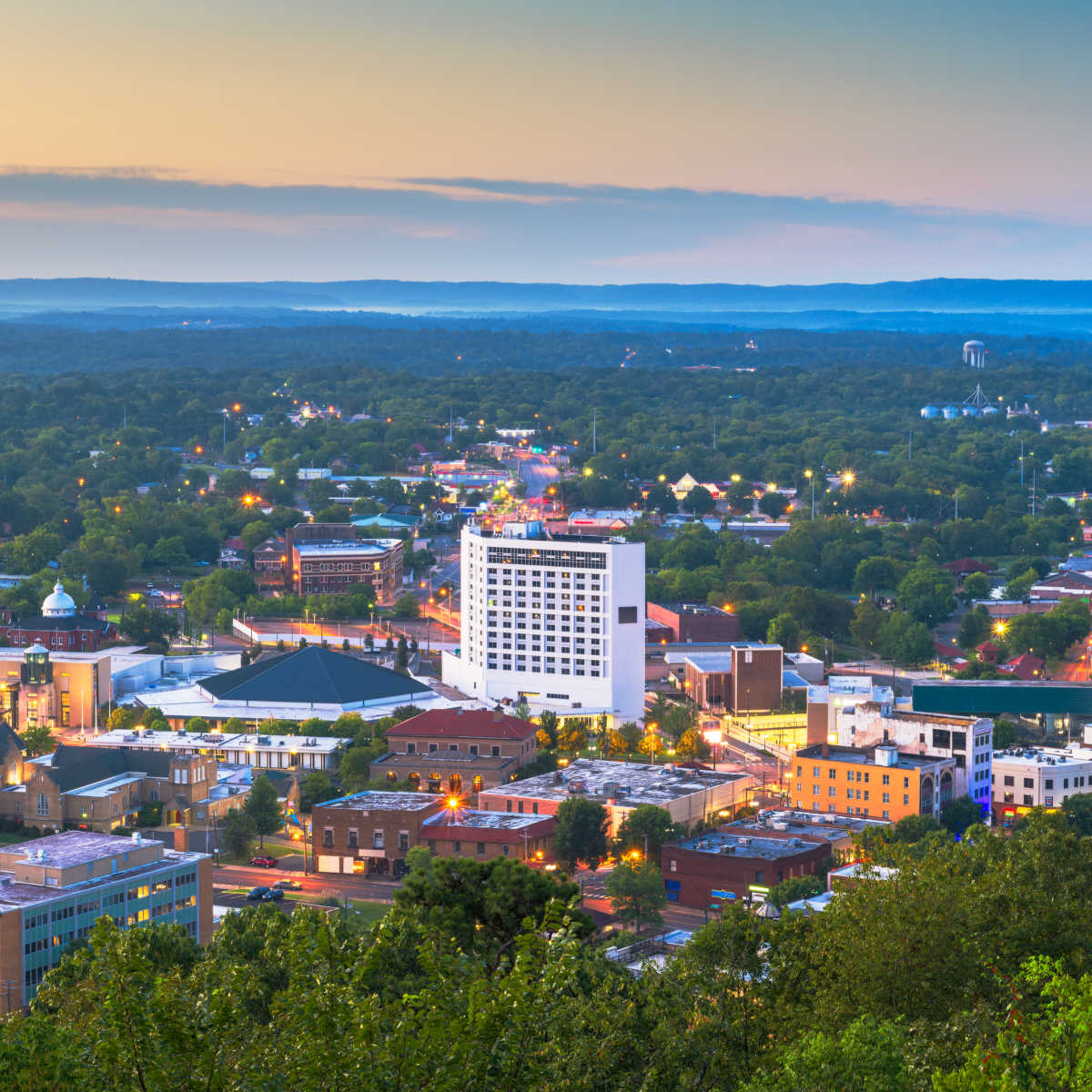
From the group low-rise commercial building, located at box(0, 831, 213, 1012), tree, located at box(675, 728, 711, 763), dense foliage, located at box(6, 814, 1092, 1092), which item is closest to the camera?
dense foliage, located at box(6, 814, 1092, 1092)

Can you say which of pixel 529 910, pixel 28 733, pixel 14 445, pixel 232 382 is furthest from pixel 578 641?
pixel 232 382

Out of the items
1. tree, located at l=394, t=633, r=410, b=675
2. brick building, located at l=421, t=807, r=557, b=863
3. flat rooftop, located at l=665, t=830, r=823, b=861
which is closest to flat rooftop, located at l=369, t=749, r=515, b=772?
brick building, located at l=421, t=807, r=557, b=863

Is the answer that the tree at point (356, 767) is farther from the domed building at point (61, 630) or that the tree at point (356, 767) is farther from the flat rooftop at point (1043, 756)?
the domed building at point (61, 630)

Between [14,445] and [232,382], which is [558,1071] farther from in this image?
[232,382]

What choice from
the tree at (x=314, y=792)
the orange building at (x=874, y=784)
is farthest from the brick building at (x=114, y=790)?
the orange building at (x=874, y=784)

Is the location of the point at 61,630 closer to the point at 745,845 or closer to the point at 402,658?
the point at 402,658

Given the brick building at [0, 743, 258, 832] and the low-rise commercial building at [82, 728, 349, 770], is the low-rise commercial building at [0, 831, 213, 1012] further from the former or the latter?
the low-rise commercial building at [82, 728, 349, 770]
